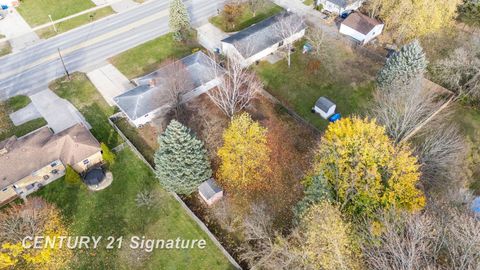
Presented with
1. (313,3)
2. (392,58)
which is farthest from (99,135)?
(313,3)

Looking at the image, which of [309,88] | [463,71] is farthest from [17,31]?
[463,71]

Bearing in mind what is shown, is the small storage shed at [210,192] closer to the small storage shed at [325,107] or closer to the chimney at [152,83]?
the chimney at [152,83]

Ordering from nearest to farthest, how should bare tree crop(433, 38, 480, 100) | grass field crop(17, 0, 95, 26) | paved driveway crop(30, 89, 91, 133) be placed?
paved driveway crop(30, 89, 91, 133), bare tree crop(433, 38, 480, 100), grass field crop(17, 0, 95, 26)

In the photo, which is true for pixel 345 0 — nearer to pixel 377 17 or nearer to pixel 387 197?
pixel 377 17

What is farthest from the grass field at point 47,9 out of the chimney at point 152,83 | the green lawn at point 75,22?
the chimney at point 152,83

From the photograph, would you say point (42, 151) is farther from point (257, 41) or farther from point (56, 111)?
point (257, 41)

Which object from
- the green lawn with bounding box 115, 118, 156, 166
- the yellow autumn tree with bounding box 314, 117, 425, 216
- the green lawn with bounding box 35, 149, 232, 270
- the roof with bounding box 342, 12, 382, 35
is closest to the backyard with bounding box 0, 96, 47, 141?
the green lawn with bounding box 115, 118, 156, 166

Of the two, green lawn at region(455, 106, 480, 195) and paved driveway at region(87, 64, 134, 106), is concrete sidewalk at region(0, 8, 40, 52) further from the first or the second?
green lawn at region(455, 106, 480, 195)
